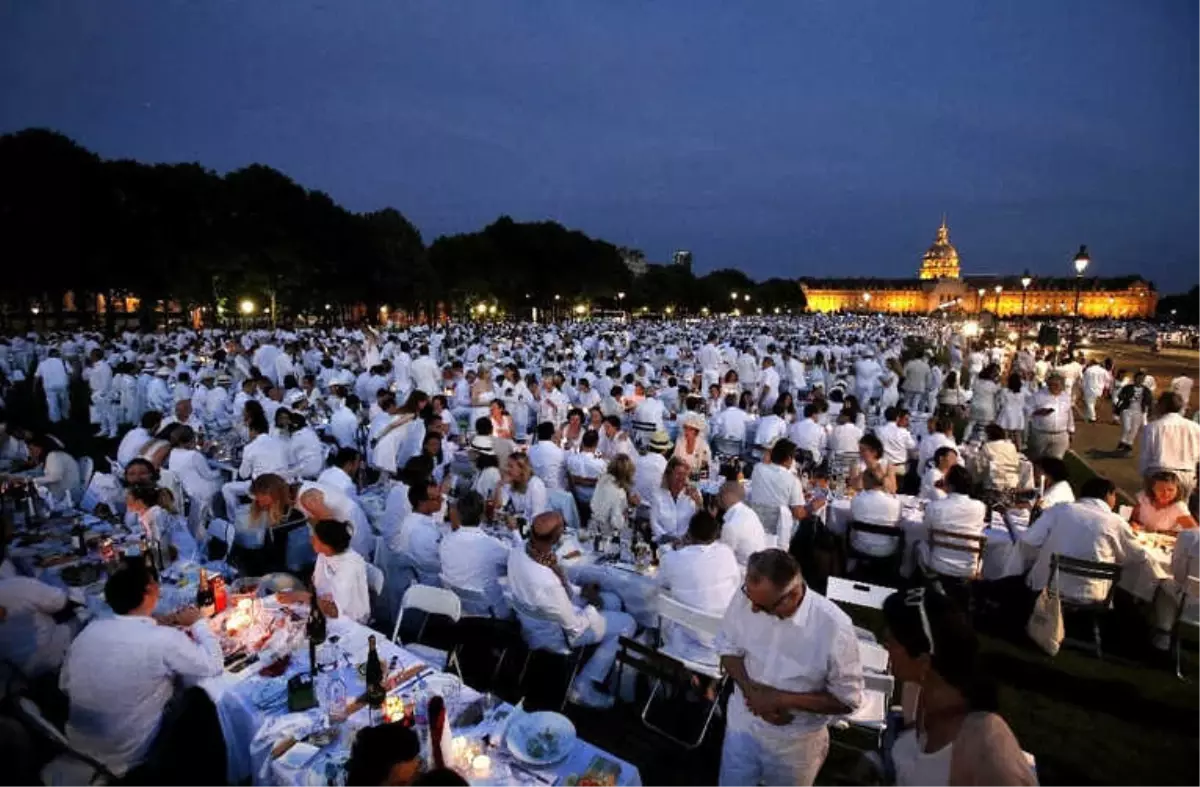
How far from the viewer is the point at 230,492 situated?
775cm

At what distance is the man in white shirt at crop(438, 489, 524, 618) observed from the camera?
495 centimetres

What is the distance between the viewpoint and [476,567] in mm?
4949

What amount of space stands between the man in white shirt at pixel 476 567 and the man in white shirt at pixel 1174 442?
361 inches

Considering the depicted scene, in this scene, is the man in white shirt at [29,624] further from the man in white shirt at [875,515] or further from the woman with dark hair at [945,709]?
the man in white shirt at [875,515]

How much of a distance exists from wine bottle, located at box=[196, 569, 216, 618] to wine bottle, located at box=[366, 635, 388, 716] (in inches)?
65.6

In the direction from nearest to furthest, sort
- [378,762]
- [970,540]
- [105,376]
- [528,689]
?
[378,762]
[528,689]
[970,540]
[105,376]

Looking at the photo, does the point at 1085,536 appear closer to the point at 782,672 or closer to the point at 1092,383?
the point at 782,672

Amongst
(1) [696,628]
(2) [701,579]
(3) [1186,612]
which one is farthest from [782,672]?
(3) [1186,612]

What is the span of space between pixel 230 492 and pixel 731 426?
7.38 m

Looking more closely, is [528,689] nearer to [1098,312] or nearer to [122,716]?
[122,716]

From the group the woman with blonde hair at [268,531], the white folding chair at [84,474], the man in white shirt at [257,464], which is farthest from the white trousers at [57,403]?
the woman with blonde hair at [268,531]

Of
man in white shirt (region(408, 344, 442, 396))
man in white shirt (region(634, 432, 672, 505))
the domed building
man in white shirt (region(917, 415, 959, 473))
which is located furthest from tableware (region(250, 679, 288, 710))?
the domed building

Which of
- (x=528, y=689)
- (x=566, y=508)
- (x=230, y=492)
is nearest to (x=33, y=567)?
(x=230, y=492)

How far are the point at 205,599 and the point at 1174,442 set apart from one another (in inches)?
459
